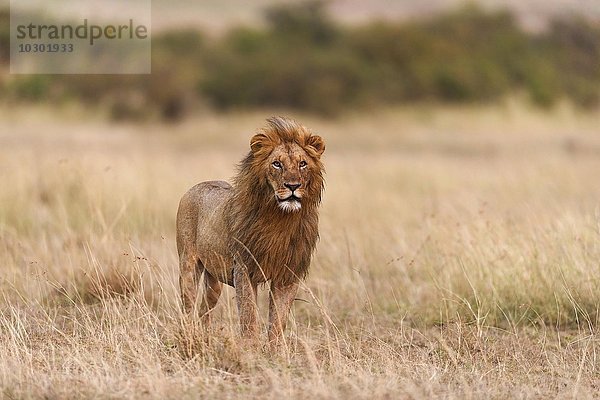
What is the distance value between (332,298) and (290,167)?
255 centimetres

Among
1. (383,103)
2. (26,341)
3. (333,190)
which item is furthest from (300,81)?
(26,341)

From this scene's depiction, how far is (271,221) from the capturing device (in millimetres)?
6062

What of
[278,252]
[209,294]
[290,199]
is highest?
[290,199]

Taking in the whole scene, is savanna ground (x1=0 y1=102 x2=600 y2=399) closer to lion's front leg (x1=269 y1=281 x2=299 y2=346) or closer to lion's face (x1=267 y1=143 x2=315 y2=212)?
lion's front leg (x1=269 y1=281 x2=299 y2=346)

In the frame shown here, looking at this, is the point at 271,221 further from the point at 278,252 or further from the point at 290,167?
the point at 290,167

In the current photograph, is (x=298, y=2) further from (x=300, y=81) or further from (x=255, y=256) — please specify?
(x=255, y=256)

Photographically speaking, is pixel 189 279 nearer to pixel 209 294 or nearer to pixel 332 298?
pixel 209 294

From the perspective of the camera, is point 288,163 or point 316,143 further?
point 316,143

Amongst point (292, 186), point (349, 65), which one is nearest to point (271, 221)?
point (292, 186)

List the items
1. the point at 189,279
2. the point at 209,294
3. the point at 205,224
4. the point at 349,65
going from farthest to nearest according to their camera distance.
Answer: the point at 349,65, the point at 209,294, the point at 189,279, the point at 205,224

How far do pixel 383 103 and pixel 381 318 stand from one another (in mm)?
21179

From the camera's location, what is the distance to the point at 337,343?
6090 millimetres

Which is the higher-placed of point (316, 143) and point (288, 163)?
point (316, 143)

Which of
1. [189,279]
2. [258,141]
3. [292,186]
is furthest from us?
[189,279]
